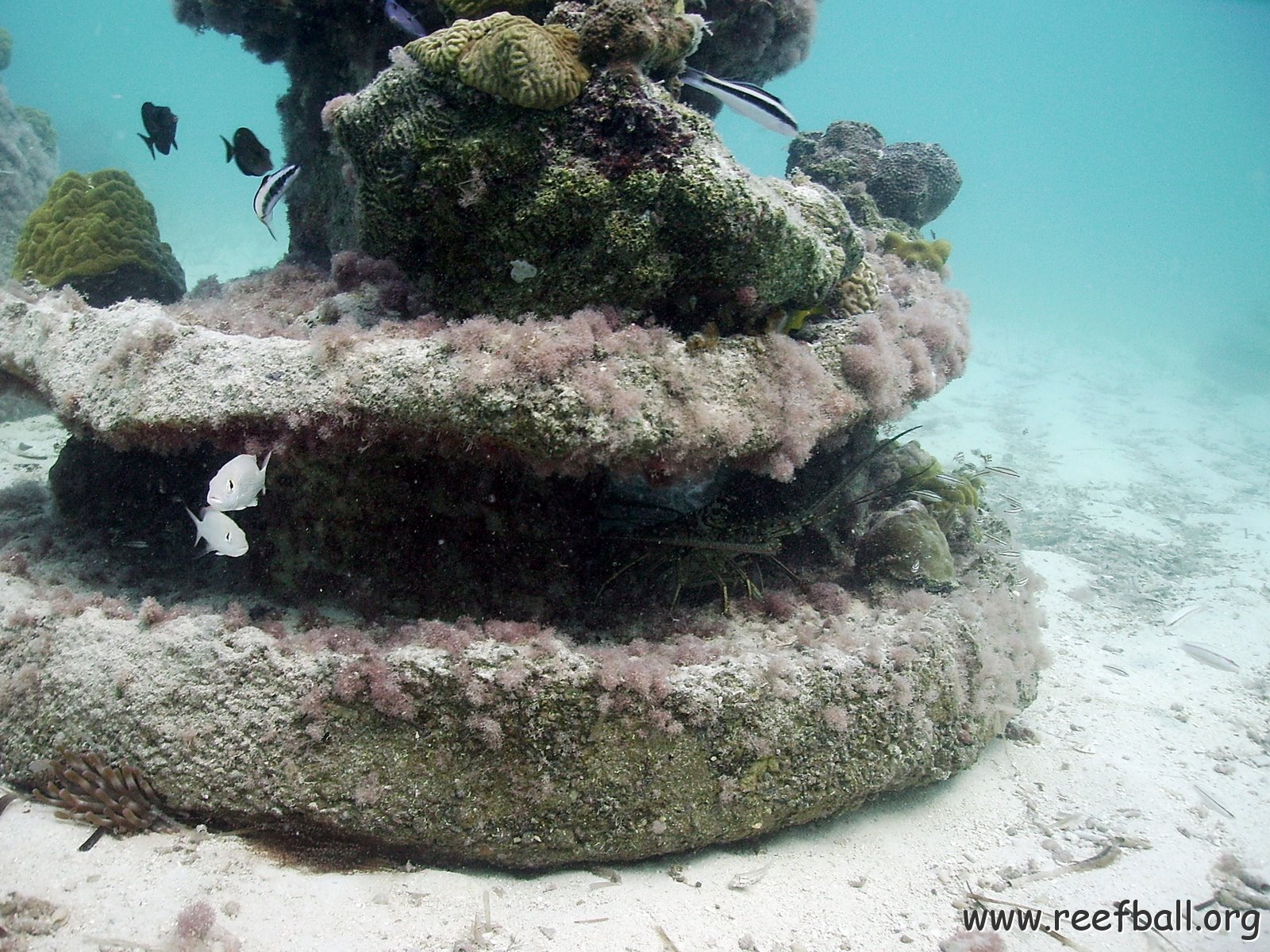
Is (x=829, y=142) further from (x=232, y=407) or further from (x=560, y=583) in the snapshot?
(x=232, y=407)

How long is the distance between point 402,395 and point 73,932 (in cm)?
282

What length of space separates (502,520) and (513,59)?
2792mm

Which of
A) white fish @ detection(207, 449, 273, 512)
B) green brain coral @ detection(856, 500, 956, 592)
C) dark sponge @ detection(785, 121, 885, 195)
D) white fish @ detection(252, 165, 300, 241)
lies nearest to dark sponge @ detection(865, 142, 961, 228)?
dark sponge @ detection(785, 121, 885, 195)

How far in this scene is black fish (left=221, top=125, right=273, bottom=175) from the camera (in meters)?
5.44

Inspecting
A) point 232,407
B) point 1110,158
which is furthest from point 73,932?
point 1110,158

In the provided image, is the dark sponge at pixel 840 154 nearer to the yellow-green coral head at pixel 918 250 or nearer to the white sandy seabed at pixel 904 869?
the yellow-green coral head at pixel 918 250

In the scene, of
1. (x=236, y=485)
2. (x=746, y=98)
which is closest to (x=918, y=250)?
(x=746, y=98)

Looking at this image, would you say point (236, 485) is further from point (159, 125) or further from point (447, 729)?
point (159, 125)

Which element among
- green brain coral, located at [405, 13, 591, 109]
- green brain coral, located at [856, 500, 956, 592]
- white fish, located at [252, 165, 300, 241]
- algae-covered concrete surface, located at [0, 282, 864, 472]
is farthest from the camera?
green brain coral, located at [856, 500, 956, 592]

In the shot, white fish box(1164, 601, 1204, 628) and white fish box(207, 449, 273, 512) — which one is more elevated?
white fish box(207, 449, 273, 512)

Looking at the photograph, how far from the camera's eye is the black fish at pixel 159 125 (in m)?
6.04

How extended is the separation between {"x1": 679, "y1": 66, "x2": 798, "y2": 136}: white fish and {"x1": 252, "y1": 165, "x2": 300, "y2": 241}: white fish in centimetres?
298

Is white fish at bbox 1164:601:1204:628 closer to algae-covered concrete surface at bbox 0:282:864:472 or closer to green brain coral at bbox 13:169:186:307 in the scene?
algae-covered concrete surface at bbox 0:282:864:472

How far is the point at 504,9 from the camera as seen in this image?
4266mm
